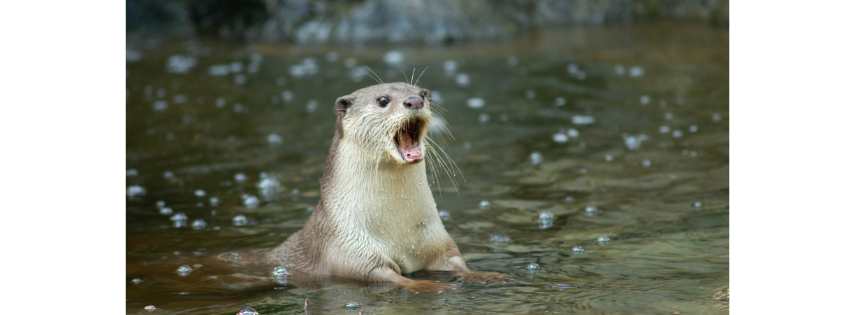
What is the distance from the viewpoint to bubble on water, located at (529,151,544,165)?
7.10 m

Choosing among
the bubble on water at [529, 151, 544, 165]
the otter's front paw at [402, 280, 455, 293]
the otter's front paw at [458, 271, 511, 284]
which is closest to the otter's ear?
the otter's front paw at [402, 280, 455, 293]

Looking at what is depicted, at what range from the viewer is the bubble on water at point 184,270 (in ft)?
14.9

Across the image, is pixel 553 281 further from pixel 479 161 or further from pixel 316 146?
pixel 316 146

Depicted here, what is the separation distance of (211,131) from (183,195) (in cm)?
252

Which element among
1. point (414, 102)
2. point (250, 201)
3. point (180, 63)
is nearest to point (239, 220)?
point (250, 201)

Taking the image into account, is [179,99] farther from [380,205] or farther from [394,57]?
[380,205]

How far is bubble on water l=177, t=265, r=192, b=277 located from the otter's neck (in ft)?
3.38

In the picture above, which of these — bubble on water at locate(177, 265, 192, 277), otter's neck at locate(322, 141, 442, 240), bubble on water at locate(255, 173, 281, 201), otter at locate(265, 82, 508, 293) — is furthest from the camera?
bubble on water at locate(255, 173, 281, 201)

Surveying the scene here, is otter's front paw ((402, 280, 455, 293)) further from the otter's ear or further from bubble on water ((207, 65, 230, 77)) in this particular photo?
bubble on water ((207, 65, 230, 77))

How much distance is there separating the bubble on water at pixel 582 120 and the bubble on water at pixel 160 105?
514cm

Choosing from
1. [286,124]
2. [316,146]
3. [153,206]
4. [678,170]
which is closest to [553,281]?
[678,170]

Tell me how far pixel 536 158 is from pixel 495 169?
1.52ft

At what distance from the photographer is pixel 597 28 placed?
51.5 feet

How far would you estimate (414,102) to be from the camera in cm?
365
